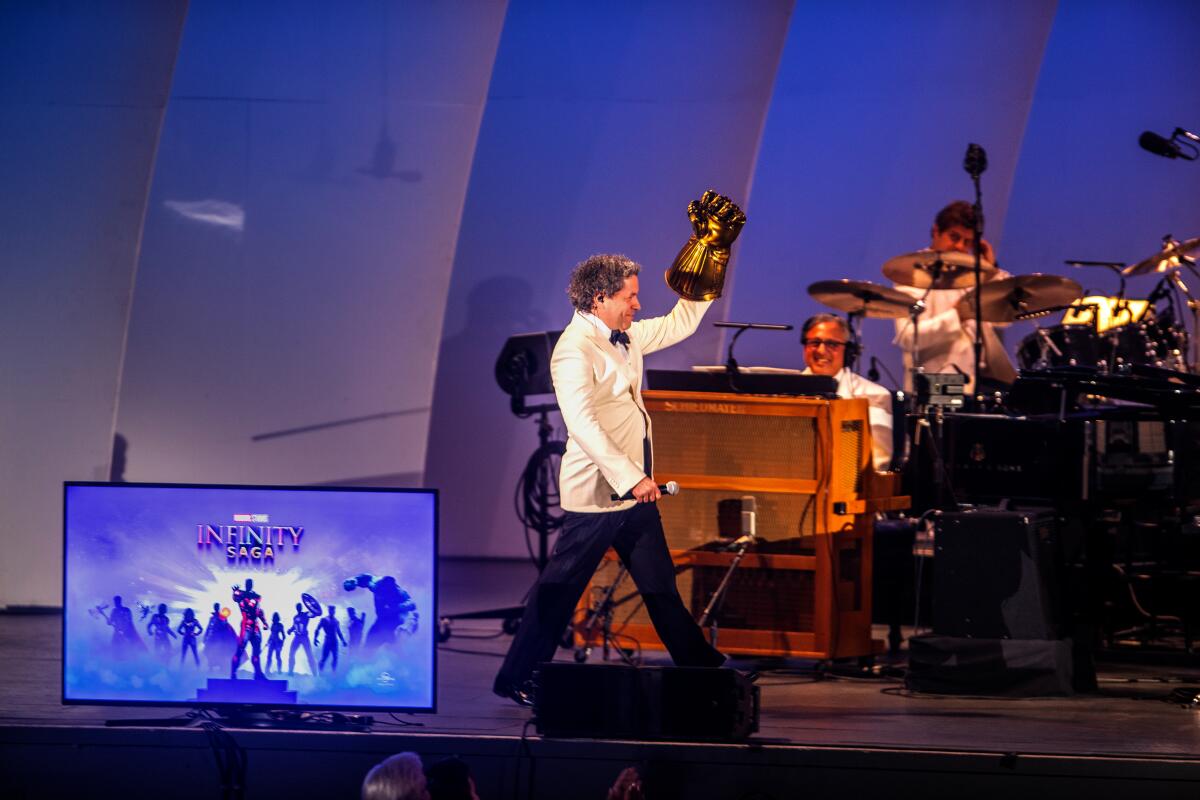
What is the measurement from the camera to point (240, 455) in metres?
8.81

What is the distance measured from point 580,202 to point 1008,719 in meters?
5.71

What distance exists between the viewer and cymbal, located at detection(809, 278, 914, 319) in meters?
7.21

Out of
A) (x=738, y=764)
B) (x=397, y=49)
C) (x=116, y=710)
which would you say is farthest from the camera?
(x=397, y=49)

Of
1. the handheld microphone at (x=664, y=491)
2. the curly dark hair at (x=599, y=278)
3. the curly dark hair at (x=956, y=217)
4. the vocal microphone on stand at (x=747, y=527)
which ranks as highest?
the curly dark hair at (x=956, y=217)

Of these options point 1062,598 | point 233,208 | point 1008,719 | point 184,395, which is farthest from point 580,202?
point 1008,719

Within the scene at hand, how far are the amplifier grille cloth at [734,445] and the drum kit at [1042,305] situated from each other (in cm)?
115

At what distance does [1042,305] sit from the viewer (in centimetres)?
734

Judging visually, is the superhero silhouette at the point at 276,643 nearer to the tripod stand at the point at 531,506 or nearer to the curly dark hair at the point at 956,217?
the tripod stand at the point at 531,506

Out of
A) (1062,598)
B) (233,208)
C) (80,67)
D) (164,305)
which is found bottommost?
(1062,598)

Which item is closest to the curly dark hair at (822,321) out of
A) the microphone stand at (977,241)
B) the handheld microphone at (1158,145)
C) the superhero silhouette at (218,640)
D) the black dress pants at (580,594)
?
the microphone stand at (977,241)

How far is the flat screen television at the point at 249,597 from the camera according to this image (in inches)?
178

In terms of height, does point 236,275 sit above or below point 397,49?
below

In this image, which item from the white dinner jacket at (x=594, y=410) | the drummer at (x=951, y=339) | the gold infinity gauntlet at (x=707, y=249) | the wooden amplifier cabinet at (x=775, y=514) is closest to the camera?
the white dinner jacket at (x=594, y=410)

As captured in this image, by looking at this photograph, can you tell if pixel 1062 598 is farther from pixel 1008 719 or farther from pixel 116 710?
pixel 116 710
